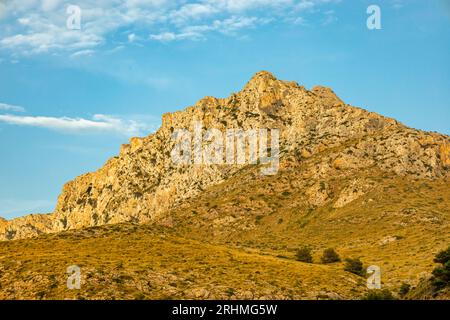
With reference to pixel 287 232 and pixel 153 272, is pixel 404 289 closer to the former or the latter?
pixel 153 272

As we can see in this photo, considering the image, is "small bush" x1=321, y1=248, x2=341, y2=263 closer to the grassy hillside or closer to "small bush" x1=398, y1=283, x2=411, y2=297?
the grassy hillside

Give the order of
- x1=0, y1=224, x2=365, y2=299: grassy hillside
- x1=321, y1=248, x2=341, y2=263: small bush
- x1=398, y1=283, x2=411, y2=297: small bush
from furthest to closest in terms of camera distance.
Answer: x1=321, y1=248, x2=341, y2=263: small bush → x1=398, y1=283, x2=411, y2=297: small bush → x1=0, y1=224, x2=365, y2=299: grassy hillside

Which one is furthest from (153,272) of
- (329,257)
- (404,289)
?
(329,257)

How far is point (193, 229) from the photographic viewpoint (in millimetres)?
159000

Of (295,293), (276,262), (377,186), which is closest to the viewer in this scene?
(295,293)

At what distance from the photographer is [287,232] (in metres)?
144

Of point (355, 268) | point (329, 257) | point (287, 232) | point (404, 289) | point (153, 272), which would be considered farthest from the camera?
point (287, 232)

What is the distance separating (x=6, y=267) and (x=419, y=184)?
11508 cm

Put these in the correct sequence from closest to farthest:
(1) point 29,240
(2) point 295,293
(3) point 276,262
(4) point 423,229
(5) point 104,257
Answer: (2) point 295,293
(5) point 104,257
(3) point 276,262
(1) point 29,240
(4) point 423,229

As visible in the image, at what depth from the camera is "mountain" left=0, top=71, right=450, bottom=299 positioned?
234 ft

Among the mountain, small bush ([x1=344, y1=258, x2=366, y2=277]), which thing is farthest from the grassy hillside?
small bush ([x1=344, y1=258, x2=366, y2=277])

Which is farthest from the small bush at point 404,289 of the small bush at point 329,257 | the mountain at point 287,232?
the small bush at point 329,257
